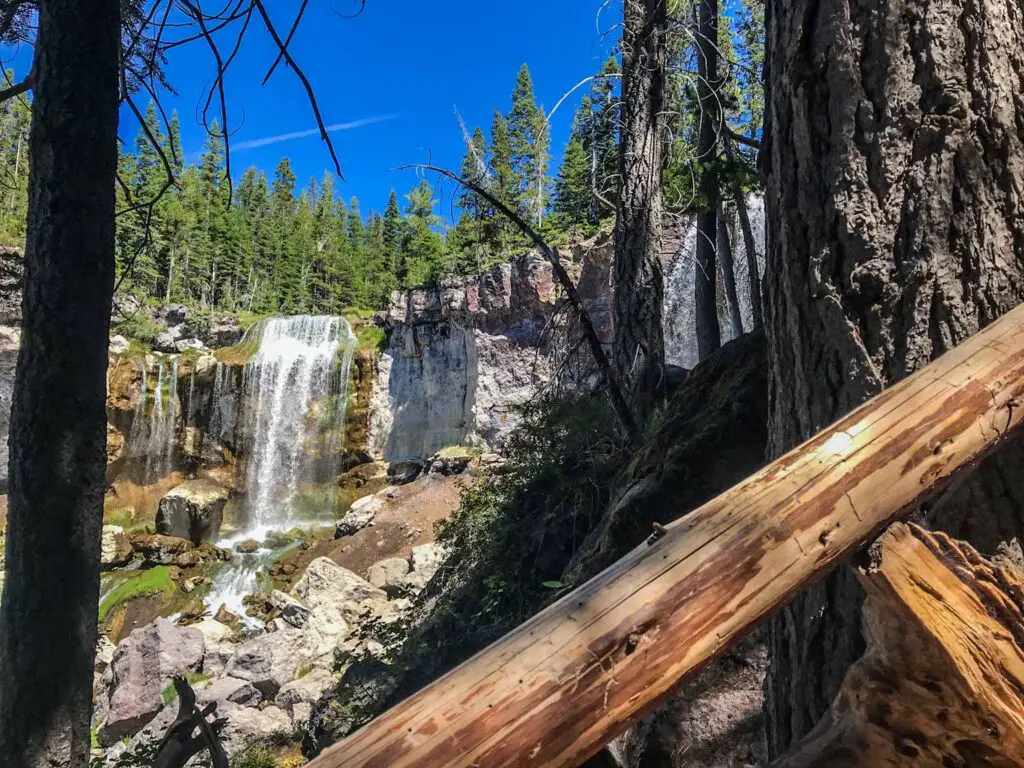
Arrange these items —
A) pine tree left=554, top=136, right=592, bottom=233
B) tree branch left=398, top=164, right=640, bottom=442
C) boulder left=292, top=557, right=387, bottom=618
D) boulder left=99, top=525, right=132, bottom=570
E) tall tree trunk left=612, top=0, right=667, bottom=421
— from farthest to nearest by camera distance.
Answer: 1. pine tree left=554, top=136, right=592, bottom=233
2. boulder left=99, top=525, right=132, bottom=570
3. boulder left=292, top=557, right=387, bottom=618
4. tall tree trunk left=612, top=0, right=667, bottom=421
5. tree branch left=398, top=164, right=640, bottom=442

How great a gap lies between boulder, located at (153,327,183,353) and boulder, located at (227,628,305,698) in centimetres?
2317

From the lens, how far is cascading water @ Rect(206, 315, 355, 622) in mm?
25953

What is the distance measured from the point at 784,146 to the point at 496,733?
62.2 inches

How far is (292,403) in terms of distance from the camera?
26.7 meters

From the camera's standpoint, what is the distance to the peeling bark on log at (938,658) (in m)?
1.10

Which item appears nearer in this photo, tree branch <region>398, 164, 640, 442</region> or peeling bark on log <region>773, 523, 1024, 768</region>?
peeling bark on log <region>773, 523, 1024, 768</region>

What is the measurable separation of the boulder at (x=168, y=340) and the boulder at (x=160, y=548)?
43.6 ft

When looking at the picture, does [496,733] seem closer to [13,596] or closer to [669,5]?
[13,596]

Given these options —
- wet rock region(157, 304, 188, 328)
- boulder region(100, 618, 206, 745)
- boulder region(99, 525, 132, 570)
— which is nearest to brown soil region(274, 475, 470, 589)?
boulder region(99, 525, 132, 570)

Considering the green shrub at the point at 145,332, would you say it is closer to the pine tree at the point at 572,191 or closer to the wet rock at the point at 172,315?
the wet rock at the point at 172,315

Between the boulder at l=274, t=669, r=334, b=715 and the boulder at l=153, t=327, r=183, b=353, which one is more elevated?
the boulder at l=153, t=327, r=183, b=353

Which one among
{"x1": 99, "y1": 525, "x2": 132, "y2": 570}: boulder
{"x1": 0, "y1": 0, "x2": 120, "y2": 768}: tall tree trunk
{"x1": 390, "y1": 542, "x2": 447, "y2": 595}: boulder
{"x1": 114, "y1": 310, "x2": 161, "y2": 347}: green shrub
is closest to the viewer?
{"x1": 0, "y1": 0, "x2": 120, "y2": 768}: tall tree trunk

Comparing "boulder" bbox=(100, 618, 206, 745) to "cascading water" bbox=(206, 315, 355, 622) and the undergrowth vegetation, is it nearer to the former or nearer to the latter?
the undergrowth vegetation

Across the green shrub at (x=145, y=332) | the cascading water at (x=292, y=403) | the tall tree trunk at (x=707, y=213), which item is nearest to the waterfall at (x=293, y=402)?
the cascading water at (x=292, y=403)
